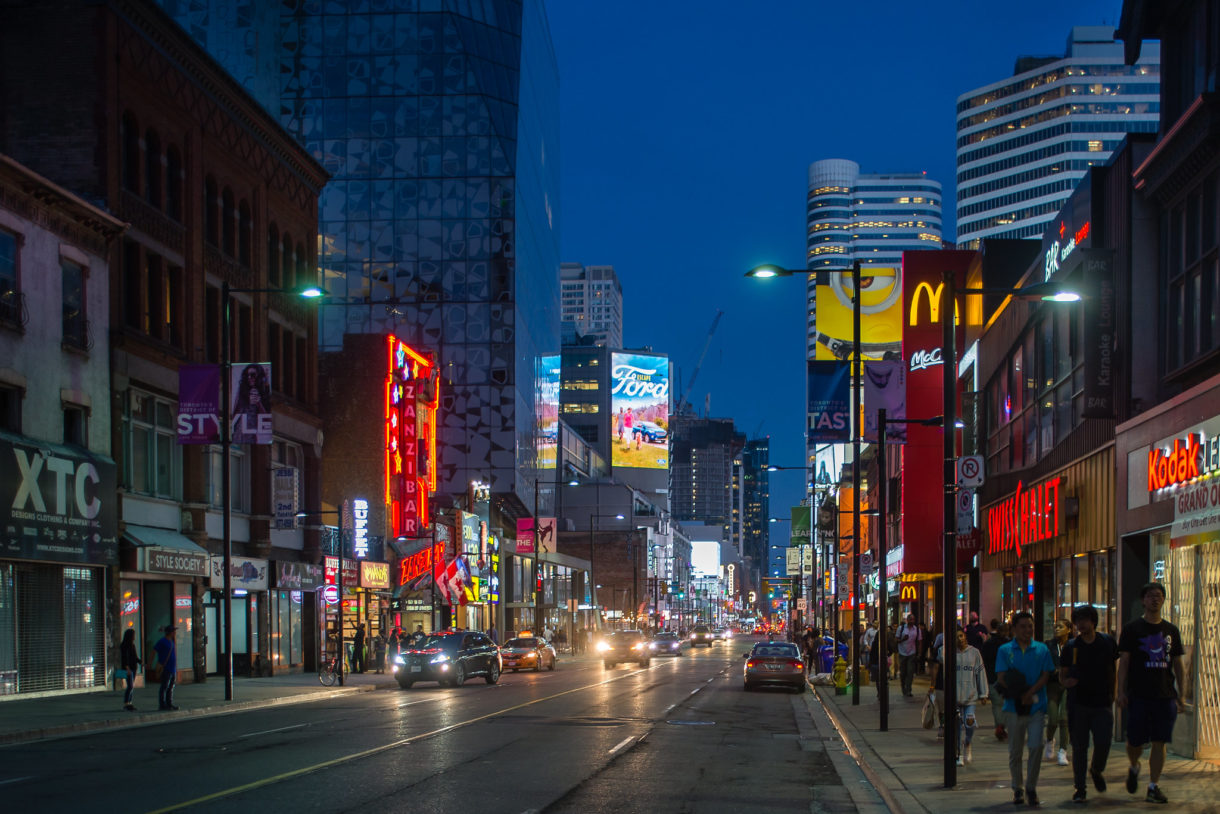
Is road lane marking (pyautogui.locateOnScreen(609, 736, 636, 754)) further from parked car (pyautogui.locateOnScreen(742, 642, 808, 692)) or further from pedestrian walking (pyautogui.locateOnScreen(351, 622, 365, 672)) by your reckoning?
pedestrian walking (pyautogui.locateOnScreen(351, 622, 365, 672))

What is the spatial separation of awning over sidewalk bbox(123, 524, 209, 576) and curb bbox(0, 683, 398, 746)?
5378mm

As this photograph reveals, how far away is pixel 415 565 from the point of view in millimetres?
59594

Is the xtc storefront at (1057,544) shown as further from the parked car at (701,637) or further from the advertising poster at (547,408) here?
the parked car at (701,637)

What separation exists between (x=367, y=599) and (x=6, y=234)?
2844 cm

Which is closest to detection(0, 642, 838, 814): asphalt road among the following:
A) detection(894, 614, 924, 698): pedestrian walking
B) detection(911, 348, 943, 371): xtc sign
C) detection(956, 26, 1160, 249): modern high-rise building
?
detection(894, 614, 924, 698): pedestrian walking

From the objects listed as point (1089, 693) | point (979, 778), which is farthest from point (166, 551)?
point (1089, 693)

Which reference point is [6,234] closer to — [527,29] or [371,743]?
[371,743]

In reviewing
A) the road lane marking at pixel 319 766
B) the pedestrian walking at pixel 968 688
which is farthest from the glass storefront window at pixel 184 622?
the pedestrian walking at pixel 968 688

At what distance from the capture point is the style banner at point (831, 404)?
38.4 m

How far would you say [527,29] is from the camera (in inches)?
3725

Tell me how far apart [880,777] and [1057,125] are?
7453 inches

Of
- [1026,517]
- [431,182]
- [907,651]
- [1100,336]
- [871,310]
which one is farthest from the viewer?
[431,182]

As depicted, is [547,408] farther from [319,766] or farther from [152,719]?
[319,766]

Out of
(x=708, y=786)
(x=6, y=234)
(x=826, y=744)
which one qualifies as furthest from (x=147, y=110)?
(x=708, y=786)
